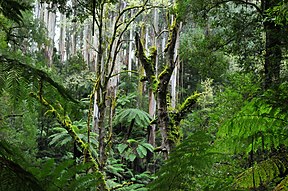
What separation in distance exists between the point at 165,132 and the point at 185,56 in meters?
1.45

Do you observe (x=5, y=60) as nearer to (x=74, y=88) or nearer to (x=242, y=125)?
(x=242, y=125)

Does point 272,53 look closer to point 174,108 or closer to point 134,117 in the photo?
point 174,108

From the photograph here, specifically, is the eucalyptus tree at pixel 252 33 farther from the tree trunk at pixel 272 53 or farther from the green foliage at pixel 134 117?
the green foliage at pixel 134 117

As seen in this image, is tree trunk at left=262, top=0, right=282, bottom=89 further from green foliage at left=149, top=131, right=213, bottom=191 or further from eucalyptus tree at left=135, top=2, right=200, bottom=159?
green foliage at left=149, top=131, right=213, bottom=191

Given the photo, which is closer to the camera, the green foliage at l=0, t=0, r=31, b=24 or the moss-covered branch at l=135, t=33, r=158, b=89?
the green foliage at l=0, t=0, r=31, b=24

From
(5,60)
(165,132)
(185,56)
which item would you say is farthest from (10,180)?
(185,56)

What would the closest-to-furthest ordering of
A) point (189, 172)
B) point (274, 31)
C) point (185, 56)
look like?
point (189, 172) → point (274, 31) → point (185, 56)

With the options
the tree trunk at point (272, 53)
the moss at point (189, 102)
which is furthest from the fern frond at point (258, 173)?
the moss at point (189, 102)

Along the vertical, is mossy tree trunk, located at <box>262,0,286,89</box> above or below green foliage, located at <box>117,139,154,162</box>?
above

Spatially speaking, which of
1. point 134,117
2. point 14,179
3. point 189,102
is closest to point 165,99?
point 189,102

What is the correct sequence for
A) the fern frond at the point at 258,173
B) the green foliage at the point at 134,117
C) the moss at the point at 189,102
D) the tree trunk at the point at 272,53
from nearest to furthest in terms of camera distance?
the fern frond at the point at 258,173, the tree trunk at the point at 272,53, the moss at the point at 189,102, the green foliage at the point at 134,117

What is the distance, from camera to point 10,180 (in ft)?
2.77

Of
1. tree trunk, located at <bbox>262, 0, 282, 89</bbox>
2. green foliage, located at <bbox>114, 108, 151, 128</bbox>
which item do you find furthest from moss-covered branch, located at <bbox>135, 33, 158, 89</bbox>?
green foliage, located at <bbox>114, 108, 151, 128</bbox>

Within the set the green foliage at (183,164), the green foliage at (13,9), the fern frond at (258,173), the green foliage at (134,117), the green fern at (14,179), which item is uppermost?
the green foliage at (13,9)
